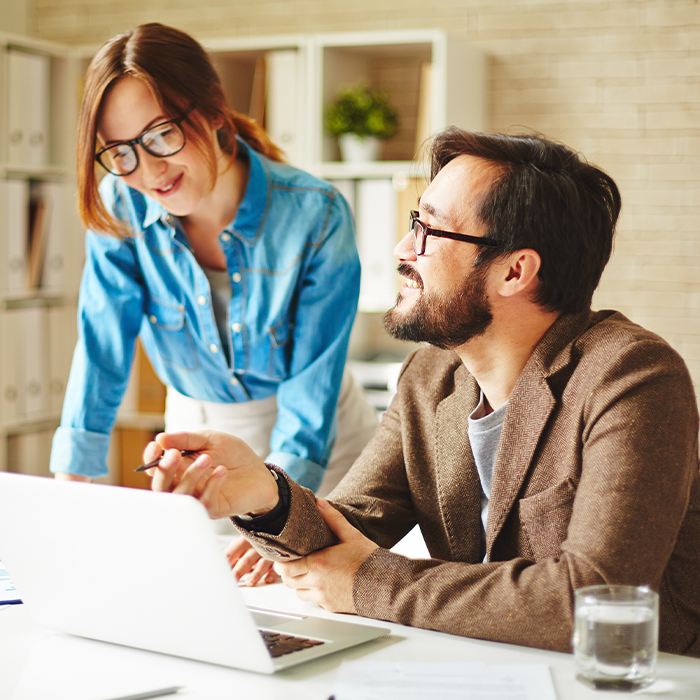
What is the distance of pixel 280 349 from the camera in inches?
70.9

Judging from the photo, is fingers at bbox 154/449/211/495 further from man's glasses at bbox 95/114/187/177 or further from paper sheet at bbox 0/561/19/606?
man's glasses at bbox 95/114/187/177

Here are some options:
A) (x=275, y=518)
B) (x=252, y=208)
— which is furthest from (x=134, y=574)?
(x=252, y=208)

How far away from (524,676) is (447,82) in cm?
240

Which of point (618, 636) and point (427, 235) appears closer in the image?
point (618, 636)

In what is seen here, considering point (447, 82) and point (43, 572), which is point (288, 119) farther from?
point (43, 572)

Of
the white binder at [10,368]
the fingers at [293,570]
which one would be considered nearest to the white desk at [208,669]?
the fingers at [293,570]

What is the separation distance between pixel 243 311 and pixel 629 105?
1962mm

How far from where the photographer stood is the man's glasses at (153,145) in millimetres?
1593

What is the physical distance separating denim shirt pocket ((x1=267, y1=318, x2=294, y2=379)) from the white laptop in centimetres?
78

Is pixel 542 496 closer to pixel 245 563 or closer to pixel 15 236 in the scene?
pixel 245 563

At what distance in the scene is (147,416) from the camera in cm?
354

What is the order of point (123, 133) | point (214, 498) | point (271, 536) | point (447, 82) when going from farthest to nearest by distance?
1. point (447, 82)
2. point (123, 133)
3. point (271, 536)
4. point (214, 498)

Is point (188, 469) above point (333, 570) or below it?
above

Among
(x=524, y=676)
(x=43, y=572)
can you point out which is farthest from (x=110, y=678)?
(x=524, y=676)
